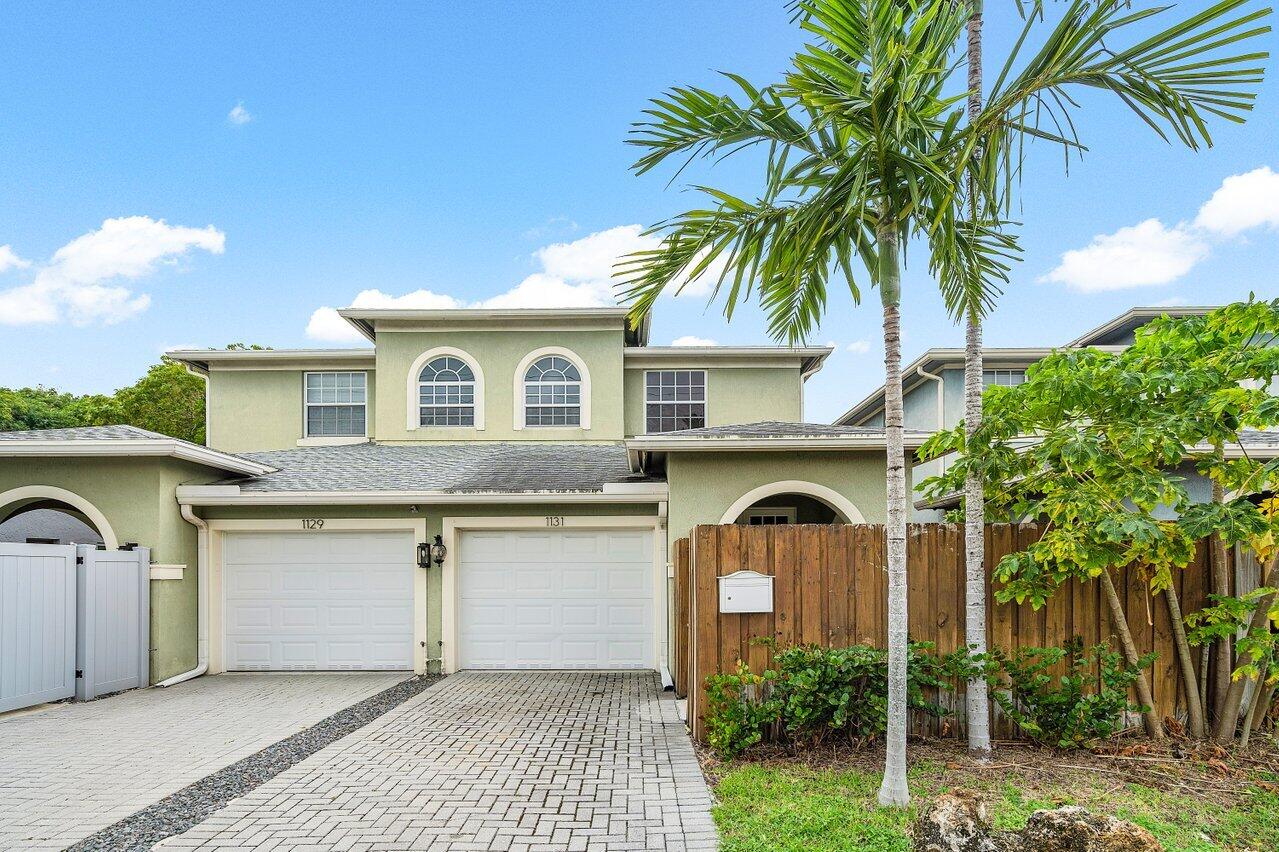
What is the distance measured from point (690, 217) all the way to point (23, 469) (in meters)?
9.88

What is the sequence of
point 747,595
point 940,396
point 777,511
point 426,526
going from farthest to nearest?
point 940,396
point 777,511
point 426,526
point 747,595

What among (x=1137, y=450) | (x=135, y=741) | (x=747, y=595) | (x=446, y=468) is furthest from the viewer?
(x=446, y=468)

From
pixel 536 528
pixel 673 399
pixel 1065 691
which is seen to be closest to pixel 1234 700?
pixel 1065 691

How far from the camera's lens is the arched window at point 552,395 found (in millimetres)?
14258

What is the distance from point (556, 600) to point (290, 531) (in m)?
4.02

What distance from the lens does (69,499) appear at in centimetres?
955

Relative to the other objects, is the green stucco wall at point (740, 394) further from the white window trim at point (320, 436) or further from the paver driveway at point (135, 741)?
the paver driveway at point (135, 741)

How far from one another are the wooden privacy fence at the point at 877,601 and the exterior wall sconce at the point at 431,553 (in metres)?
5.52

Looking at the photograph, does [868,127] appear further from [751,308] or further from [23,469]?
[23,469]

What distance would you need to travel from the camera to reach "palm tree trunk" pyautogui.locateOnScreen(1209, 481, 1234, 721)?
558 cm

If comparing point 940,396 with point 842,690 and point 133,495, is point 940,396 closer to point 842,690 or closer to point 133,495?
point 842,690

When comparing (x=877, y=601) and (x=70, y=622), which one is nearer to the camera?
(x=877, y=601)

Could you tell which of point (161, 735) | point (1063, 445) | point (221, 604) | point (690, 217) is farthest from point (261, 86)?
point (1063, 445)

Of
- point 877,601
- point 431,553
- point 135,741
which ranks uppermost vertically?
point 877,601
